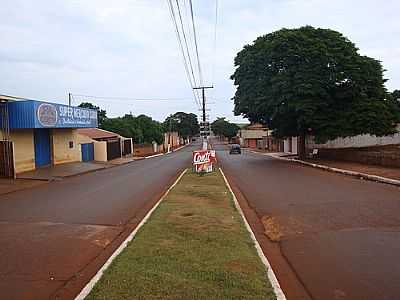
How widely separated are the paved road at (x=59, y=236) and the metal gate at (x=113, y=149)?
103 feet

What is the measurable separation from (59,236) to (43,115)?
2098 centimetres

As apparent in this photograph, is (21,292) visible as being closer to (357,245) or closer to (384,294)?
(384,294)

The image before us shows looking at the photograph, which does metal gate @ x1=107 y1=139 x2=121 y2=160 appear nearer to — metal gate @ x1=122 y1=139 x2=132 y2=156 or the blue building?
metal gate @ x1=122 y1=139 x2=132 y2=156

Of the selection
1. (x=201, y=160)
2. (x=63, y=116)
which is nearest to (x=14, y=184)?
(x=201, y=160)

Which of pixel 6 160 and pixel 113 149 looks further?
pixel 113 149

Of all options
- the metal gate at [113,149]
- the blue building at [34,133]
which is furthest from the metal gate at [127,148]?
the blue building at [34,133]

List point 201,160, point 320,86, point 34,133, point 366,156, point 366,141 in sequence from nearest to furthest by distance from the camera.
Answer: point 201,160 → point 366,156 → point 34,133 → point 320,86 → point 366,141

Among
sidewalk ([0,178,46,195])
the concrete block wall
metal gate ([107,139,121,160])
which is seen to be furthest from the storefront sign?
the concrete block wall

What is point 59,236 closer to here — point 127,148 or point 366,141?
point 366,141

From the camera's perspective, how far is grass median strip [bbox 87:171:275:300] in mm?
5062

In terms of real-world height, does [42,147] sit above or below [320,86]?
below

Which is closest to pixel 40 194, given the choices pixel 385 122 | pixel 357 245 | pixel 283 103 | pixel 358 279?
pixel 357 245

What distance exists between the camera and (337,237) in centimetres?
831

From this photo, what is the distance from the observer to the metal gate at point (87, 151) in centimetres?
4103
